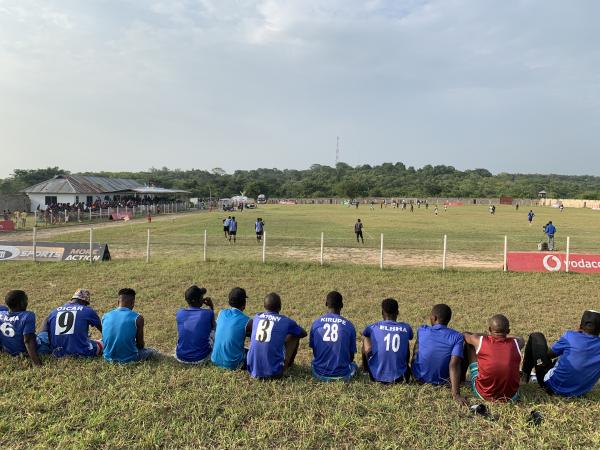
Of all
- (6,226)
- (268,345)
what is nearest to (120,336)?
(268,345)

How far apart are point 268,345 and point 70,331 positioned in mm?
2747

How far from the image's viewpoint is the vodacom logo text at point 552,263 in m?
14.9

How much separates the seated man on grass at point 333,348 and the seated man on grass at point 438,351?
0.79m

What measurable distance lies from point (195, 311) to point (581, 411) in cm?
461

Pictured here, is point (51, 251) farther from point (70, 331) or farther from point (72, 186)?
point (72, 186)

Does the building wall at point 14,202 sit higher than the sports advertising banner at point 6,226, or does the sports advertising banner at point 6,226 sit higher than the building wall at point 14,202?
the building wall at point 14,202

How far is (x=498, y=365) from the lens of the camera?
4695mm

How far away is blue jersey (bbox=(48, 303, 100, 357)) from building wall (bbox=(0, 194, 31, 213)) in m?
50.0

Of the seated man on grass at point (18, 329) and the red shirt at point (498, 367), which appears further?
the seated man on grass at point (18, 329)

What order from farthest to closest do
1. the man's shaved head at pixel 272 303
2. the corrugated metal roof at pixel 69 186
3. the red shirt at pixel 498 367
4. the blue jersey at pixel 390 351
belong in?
the corrugated metal roof at pixel 69 186 < the man's shaved head at pixel 272 303 < the blue jersey at pixel 390 351 < the red shirt at pixel 498 367

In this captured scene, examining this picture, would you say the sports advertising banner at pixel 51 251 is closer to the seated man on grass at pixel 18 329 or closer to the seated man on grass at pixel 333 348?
the seated man on grass at pixel 18 329

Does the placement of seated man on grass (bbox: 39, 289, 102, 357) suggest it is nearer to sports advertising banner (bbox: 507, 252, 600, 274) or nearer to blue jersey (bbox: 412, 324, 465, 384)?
blue jersey (bbox: 412, 324, 465, 384)

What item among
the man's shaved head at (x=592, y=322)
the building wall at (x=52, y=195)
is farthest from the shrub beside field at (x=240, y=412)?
the building wall at (x=52, y=195)

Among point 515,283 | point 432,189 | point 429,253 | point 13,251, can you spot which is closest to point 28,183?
point 13,251
